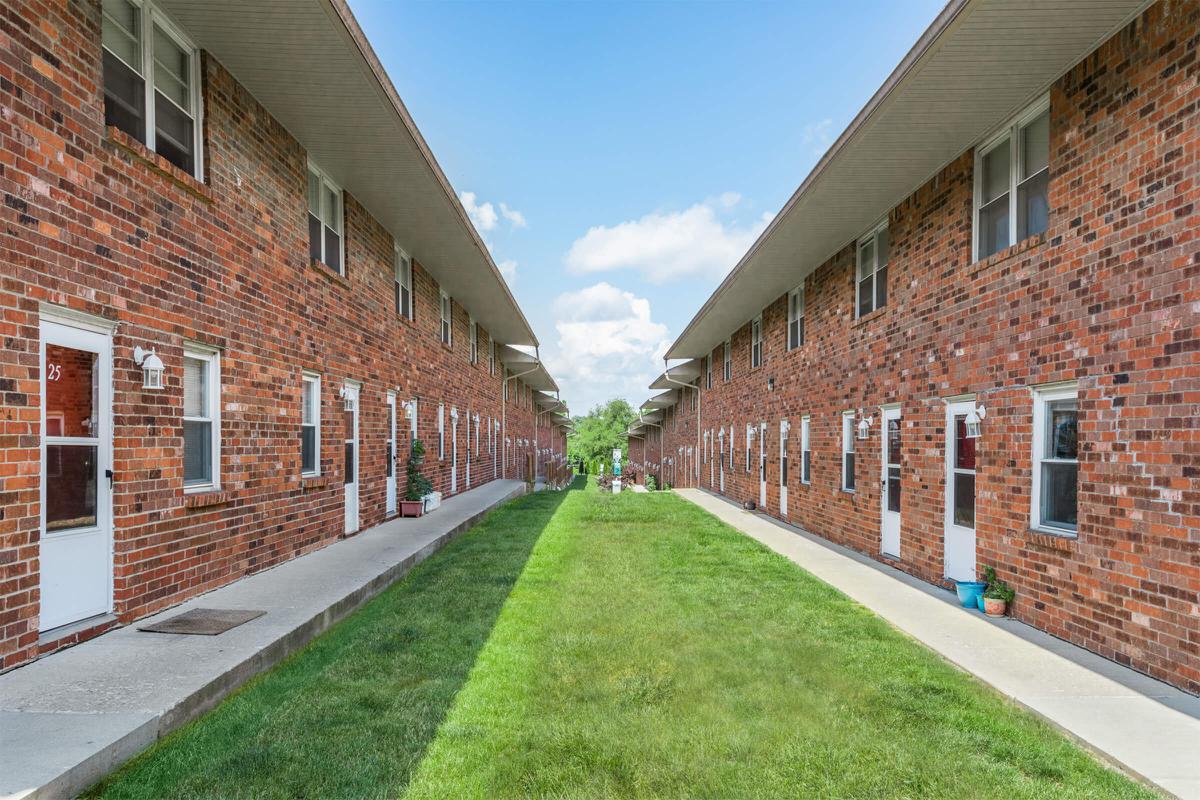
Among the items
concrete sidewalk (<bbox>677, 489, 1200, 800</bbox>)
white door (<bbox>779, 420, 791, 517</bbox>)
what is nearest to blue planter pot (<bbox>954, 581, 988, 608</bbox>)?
concrete sidewalk (<bbox>677, 489, 1200, 800</bbox>)

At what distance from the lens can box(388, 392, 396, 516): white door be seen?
1148 centimetres

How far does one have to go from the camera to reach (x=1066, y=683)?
4.45 meters

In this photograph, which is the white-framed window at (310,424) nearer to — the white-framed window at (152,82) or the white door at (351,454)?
the white door at (351,454)

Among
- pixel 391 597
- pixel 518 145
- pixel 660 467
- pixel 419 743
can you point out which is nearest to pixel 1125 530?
pixel 419 743

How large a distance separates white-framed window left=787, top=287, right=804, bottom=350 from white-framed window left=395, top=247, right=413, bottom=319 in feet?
25.9

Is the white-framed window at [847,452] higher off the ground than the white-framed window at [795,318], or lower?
lower

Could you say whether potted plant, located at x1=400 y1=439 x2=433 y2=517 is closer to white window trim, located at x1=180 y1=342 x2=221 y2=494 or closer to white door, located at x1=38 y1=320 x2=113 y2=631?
white window trim, located at x1=180 y1=342 x2=221 y2=494

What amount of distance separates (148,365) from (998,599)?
A: 770 centimetres

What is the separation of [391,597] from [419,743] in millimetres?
3349

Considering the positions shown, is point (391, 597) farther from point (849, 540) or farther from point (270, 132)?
point (849, 540)

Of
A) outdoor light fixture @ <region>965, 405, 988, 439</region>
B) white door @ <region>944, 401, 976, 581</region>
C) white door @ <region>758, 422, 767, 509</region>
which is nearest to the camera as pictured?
outdoor light fixture @ <region>965, 405, 988, 439</region>

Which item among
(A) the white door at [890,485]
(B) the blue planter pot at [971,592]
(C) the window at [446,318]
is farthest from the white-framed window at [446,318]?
(B) the blue planter pot at [971,592]

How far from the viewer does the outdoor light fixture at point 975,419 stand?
6.64 metres

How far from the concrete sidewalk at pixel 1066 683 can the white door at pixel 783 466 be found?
6017 mm
